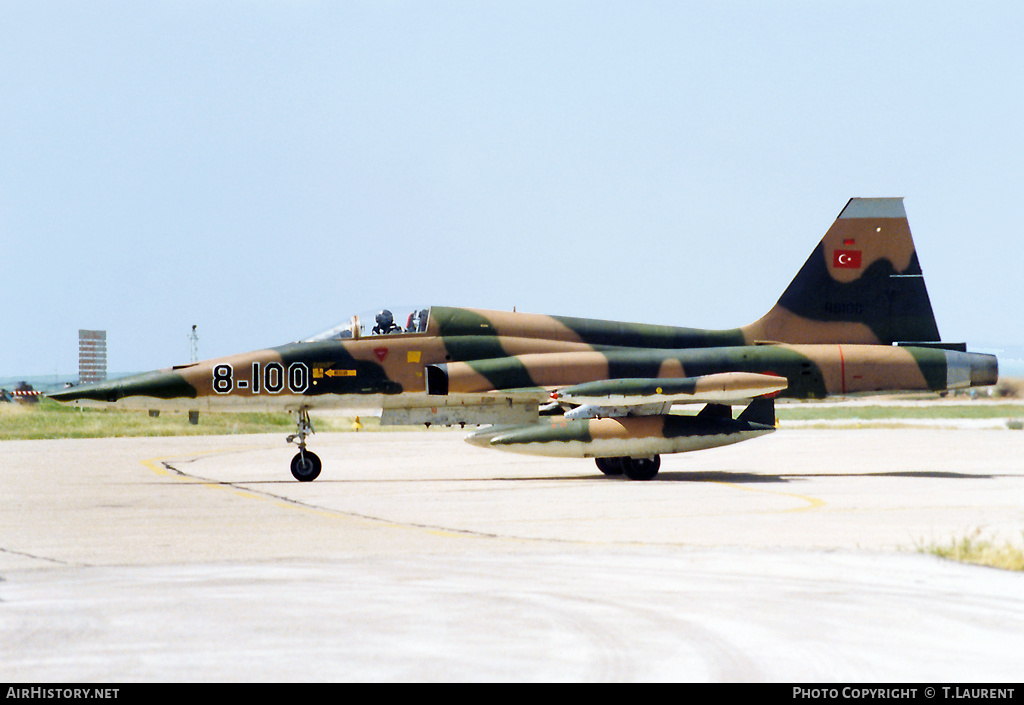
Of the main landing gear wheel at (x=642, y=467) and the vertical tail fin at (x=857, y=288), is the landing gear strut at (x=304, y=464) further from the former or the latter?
the vertical tail fin at (x=857, y=288)

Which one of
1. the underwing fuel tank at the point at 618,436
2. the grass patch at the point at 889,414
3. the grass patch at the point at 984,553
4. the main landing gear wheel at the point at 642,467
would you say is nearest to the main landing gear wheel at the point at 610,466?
the main landing gear wheel at the point at 642,467

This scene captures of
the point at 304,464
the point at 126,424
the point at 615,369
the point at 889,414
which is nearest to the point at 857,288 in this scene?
the point at 615,369

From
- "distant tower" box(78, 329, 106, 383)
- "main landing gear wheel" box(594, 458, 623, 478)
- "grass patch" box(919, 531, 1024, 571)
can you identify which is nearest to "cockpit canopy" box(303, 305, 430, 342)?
"main landing gear wheel" box(594, 458, 623, 478)

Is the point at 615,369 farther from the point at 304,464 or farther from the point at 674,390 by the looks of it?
the point at 304,464

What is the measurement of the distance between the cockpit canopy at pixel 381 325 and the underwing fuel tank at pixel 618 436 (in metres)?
2.45

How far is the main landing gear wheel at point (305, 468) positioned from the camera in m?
19.2

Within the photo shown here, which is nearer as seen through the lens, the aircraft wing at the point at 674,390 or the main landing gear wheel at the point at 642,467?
the aircraft wing at the point at 674,390

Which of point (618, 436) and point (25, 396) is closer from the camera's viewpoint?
point (618, 436)

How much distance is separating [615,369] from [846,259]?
213 inches

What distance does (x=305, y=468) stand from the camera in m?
19.3

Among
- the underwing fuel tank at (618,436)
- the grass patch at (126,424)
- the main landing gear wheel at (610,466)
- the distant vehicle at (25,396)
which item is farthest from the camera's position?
the distant vehicle at (25,396)

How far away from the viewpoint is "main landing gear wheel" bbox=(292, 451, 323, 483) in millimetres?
19250

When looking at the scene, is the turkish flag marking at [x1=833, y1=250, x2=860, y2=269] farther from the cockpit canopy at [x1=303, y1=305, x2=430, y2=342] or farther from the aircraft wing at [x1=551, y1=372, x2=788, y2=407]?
the cockpit canopy at [x1=303, y1=305, x2=430, y2=342]
